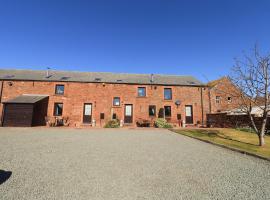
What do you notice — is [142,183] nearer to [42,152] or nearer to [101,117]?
[42,152]

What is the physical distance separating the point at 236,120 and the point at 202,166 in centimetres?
1553

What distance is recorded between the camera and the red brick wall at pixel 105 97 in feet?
69.7

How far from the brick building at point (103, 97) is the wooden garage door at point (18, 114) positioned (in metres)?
1.24

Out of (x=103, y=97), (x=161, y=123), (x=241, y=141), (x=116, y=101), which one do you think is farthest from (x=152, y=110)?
(x=241, y=141)

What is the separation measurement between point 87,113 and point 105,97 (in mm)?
3011

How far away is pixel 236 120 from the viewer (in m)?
18.2

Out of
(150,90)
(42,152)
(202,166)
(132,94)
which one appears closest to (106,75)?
(132,94)

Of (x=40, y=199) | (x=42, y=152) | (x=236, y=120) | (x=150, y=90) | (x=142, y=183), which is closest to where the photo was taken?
(x=40, y=199)

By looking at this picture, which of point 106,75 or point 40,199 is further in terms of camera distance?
point 106,75

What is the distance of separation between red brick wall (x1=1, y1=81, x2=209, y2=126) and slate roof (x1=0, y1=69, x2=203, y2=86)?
82cm

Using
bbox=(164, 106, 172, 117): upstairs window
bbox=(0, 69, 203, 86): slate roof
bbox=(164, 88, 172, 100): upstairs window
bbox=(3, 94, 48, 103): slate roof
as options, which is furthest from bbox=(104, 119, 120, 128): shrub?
bbox=(3, 94, 48, 103): slate roof

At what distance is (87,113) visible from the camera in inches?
853

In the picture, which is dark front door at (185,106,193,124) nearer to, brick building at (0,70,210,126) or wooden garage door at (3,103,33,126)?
brick building at (0,70,210,126)

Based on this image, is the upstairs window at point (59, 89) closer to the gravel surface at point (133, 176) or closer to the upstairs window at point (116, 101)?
the upstairs window at point (116, 101)
